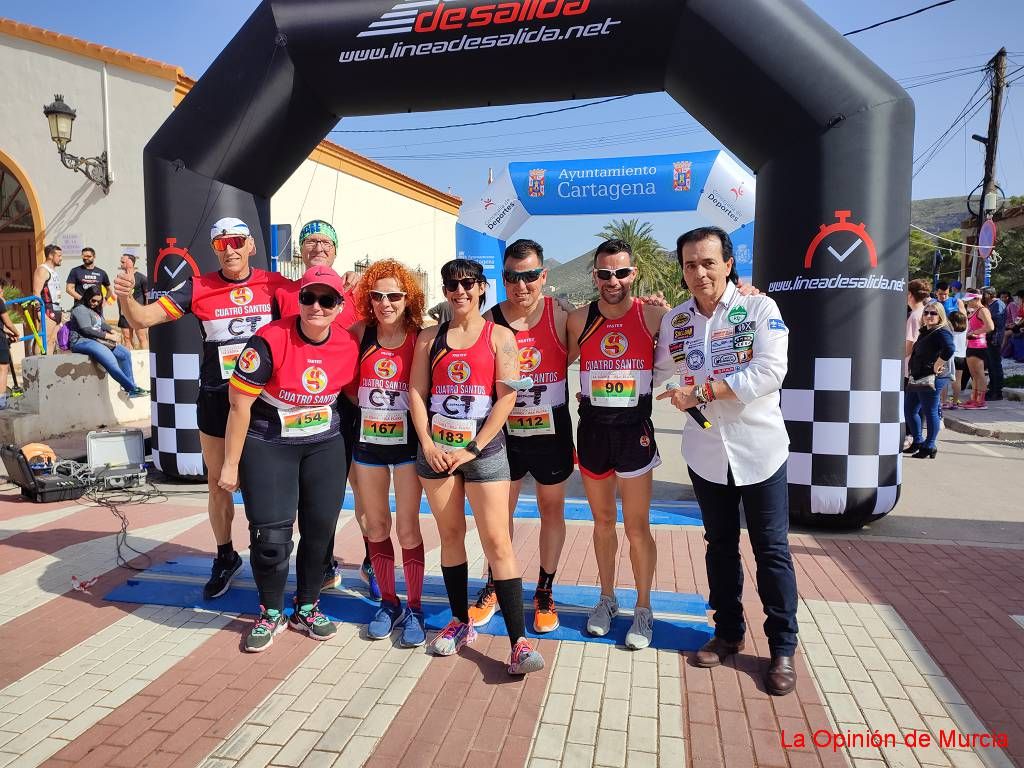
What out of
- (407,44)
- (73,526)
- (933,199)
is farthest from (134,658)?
(933,199)

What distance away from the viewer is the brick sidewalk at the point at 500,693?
2.45 meters

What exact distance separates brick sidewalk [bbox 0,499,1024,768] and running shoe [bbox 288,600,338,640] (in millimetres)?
66

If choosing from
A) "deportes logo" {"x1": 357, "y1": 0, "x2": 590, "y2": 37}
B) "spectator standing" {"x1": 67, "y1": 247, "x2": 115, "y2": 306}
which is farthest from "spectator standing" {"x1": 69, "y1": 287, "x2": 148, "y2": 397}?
"deportes logo" {"x1": 357, "y1": 0, "x2": 590, "y2": 37}

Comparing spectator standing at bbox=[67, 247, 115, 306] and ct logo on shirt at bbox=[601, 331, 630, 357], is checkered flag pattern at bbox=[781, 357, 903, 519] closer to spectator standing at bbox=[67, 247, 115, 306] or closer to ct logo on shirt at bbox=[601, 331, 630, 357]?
ct logo on shirt at bbox=[601, 331, 630, 357]

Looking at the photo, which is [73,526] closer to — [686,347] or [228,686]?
[228,686]

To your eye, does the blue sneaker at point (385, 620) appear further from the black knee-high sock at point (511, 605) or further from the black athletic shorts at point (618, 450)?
the black athletic shorts at point (618, 450)

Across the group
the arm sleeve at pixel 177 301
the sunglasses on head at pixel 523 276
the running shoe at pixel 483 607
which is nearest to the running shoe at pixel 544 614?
the running shoe at pixel 483 607

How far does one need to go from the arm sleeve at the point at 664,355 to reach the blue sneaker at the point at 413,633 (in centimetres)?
168

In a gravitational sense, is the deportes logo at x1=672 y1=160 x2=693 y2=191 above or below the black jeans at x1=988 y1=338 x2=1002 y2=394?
above

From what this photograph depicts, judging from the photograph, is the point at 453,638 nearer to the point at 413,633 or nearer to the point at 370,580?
the point at 413,633

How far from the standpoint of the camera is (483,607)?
3.54 metres

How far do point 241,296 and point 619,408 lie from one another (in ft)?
7.29

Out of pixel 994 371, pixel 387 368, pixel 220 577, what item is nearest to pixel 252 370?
pixel 387 368

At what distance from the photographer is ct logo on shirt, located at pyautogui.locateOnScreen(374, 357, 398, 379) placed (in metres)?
3.23
